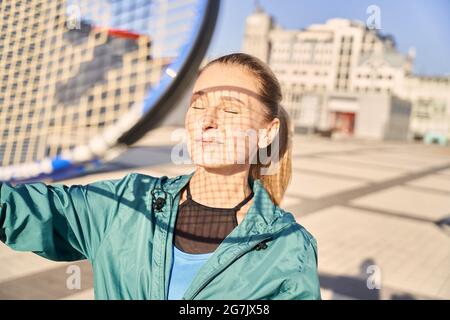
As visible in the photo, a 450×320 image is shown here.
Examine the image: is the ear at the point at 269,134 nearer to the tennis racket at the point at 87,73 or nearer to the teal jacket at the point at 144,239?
the teal jacket at the point at 144,239

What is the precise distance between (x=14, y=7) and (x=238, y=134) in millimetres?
828

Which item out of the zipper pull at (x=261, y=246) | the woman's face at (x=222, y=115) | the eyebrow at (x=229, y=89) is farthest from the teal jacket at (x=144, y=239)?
the eyebrow at (x=229, y=89)

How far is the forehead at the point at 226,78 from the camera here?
1066 mm

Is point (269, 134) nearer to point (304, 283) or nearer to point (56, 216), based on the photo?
point (304, 283)

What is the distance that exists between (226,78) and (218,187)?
0.26m

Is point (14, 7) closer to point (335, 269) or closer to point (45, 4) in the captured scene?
point (45, 4)

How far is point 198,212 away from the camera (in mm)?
1087

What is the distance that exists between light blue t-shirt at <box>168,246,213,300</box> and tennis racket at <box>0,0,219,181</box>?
30 centimetres

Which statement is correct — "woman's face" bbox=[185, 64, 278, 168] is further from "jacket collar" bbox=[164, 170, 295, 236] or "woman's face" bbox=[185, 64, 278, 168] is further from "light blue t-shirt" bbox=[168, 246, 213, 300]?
"light blue t-shirt" bbox=[168, 246, 213, 300]

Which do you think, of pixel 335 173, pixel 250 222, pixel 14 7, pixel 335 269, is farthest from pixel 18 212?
pixel 335 173

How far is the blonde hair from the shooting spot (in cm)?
109

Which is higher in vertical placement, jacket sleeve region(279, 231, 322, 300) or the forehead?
the forehead

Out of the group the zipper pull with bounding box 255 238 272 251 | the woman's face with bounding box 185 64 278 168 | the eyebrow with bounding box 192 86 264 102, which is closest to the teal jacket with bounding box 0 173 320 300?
the zipper pull with bounding box 255 238 272 251
